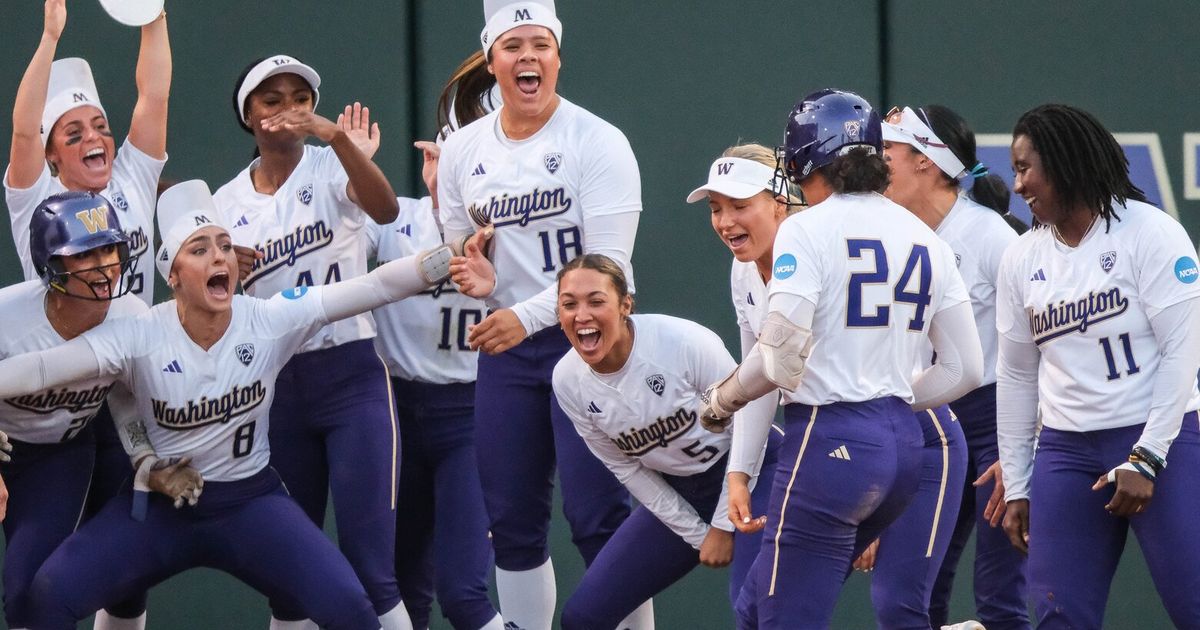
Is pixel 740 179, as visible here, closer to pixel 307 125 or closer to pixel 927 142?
pixel 927 142

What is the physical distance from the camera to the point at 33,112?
487 cm

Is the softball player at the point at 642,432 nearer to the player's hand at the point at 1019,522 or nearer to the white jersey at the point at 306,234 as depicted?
the player's hand at the point at 1019,522

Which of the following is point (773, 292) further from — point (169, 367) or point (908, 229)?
point (169, 367)

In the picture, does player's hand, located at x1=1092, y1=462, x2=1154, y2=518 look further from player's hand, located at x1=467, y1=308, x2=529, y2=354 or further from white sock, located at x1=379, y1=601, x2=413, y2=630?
white sock, located at x1=379, y1=601, x2=413, y2=630

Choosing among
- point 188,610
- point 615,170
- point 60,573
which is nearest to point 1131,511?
point 615,170

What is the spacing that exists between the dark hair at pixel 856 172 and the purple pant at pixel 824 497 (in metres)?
0.50

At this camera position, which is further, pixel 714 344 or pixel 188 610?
pixel 188 610

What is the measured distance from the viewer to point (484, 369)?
488 centimetres

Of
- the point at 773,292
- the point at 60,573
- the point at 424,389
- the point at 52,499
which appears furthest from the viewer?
the point at 424,389

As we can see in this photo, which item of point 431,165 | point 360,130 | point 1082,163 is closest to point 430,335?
point 431,165

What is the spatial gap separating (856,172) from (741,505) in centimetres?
86

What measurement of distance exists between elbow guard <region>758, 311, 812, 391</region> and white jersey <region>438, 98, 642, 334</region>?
1.14 meters

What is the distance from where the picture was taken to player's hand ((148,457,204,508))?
4.62m

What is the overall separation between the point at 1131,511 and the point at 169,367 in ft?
8.75
